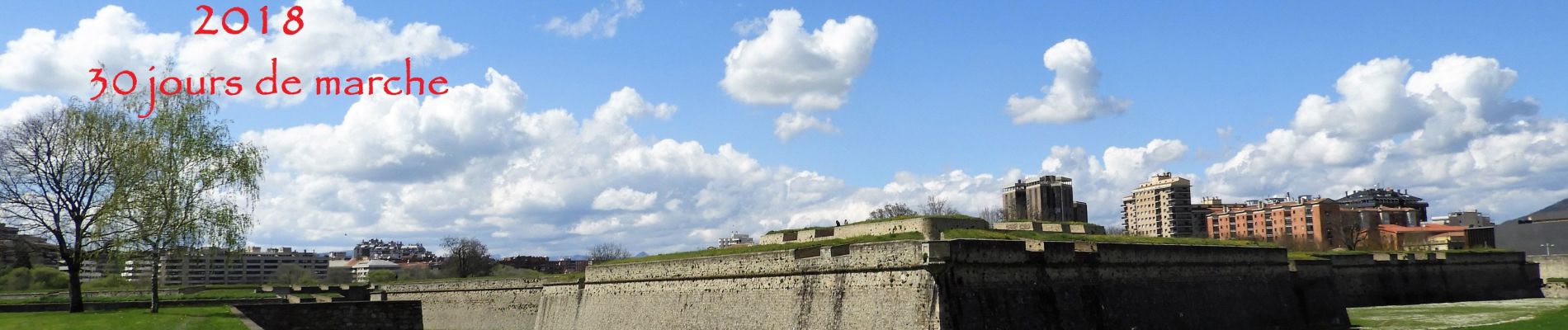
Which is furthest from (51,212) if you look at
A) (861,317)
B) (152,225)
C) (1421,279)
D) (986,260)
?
(1421,279)

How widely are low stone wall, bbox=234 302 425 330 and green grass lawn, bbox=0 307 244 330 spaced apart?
0.76m

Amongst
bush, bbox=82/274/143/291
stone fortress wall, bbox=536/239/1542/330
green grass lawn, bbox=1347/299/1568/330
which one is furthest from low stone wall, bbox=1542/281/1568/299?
bush, bbox=82/274/143/291

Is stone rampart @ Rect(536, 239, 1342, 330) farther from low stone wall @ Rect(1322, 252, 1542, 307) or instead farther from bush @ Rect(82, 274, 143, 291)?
bush @ Rect(82, 274, 143, 291)

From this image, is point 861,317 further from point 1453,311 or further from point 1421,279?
point 1421,279

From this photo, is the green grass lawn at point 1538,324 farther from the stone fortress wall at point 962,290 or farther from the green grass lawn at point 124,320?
the green grass lawn at point 124,320

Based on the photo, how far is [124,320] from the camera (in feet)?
89.8

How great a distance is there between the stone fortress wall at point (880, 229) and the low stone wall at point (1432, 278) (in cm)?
2465

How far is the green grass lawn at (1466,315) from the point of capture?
36250 millimetres

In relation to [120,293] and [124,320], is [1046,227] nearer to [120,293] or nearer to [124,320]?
[124,320]

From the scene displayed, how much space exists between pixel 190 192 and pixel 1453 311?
166 ft

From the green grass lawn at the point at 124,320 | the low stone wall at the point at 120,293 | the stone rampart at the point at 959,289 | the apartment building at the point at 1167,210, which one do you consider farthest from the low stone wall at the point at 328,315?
the apartment building at the point at 1167,210

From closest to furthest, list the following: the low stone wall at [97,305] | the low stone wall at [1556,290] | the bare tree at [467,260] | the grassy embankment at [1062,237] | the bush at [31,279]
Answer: the low stone wall at [97,305] < the grassy embankment at [1062,237] < the low stone wall at [1556,290] < the bush at [31,279] < the bare tree at [467,260]

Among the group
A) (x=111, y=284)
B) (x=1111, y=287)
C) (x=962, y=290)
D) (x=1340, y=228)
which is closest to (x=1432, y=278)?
(x=1111, y=287)

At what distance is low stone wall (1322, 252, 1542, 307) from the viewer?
5325 cm
